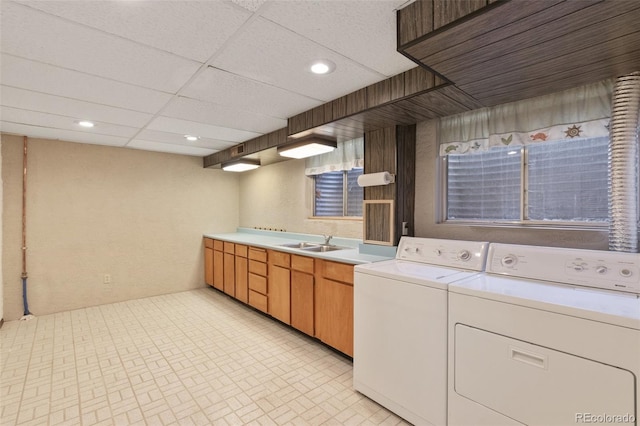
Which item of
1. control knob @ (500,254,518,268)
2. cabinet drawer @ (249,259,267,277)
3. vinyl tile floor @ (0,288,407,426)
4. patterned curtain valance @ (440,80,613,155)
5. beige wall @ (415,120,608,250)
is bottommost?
vinyl tile floor @ (0,288,407,426)

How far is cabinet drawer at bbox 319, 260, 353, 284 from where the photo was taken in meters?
2.47

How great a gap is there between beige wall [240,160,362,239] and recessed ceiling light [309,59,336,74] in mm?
1808

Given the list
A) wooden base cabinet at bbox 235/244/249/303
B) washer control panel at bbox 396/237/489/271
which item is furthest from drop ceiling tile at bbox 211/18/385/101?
wooden base cabinet at bbox 235/244/249/303

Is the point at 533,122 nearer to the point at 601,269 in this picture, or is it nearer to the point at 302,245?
the point at 601,269

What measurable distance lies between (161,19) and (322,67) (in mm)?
917

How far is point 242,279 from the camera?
399 centimetres

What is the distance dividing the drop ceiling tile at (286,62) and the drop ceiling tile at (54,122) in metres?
2.12

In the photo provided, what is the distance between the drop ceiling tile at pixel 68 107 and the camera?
2.36 meters

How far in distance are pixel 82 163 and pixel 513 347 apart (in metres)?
5.05

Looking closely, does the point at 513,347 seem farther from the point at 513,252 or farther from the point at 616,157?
the point at 616,157

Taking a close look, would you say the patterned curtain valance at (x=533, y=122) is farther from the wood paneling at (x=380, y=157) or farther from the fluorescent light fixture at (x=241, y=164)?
the fluorescent light fixture at (x=241, y=164)

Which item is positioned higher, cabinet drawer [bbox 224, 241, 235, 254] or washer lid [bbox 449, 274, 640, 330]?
washer lid [bbox 449, 274, 640, 330]

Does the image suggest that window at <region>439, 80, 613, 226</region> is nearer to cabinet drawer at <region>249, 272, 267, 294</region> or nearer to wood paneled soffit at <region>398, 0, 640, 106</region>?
wood paneled soffit at <region>398, 0, 640, 106</region>

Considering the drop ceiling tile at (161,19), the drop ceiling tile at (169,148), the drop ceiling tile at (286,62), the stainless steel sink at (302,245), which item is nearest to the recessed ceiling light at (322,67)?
the drop ceiling tile at (286,62)
